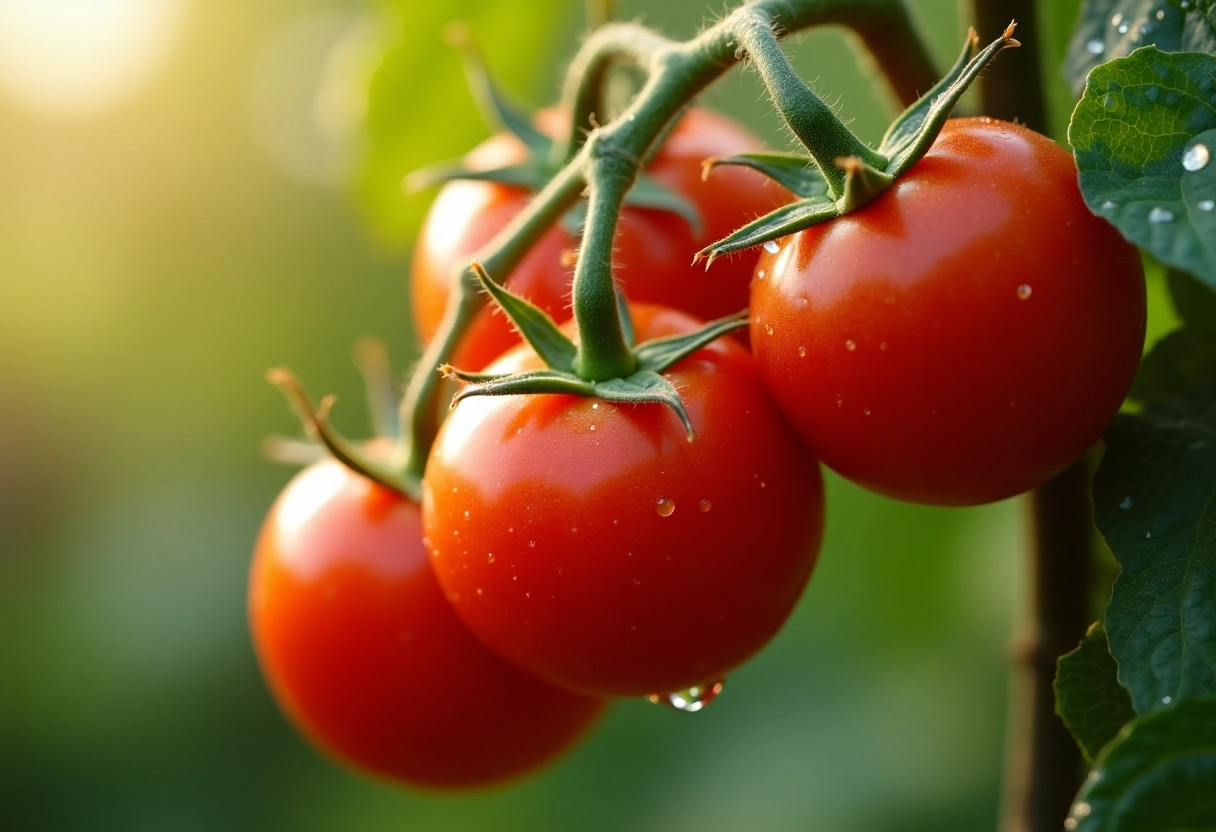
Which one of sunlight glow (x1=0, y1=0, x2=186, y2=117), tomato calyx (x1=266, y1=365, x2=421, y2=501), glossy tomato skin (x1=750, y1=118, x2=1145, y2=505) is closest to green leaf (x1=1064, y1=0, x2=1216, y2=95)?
glossy tomato skin (x1=750, y1=118, x2=1145, y2=505)

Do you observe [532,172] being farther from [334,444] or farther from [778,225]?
[778,225]

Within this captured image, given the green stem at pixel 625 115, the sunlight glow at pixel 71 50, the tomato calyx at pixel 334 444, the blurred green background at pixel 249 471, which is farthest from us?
the sunlight glow at pixel 71 50

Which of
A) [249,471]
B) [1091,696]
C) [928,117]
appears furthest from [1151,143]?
[249,471]

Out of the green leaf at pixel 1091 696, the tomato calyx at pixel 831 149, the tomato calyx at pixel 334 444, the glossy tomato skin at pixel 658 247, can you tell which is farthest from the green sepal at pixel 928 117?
the tomato calyx at pixel 334 444

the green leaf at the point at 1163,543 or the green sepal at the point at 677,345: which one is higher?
the green sepal at the point at 677,345

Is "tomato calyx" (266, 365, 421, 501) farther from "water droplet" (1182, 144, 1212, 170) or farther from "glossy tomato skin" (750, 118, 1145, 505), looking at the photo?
"water droplet" (1182, 144, 1212, 170)

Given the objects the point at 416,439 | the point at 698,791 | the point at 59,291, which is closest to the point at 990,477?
the point at 416,439

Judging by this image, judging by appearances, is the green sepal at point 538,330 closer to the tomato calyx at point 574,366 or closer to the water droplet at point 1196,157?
the tomato calyx at point 574,366
